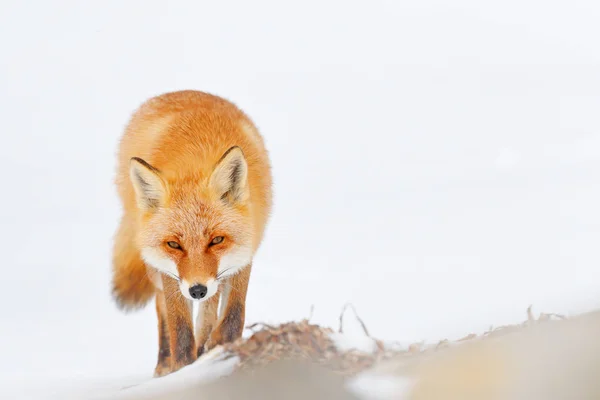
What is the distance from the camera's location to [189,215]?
2537 millimetres

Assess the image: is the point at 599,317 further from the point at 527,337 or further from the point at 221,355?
the point at 221,355

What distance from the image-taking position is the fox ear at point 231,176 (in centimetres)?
258

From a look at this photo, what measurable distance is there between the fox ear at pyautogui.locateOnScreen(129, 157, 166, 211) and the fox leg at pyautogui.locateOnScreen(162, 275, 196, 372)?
0.30 m

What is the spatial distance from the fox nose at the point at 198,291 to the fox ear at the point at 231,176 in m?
0.37

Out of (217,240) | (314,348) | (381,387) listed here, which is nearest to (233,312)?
(217,240)

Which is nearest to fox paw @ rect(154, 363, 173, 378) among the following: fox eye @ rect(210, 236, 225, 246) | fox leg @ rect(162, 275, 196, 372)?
fox leg @ rect(162, 275, 196, 372)

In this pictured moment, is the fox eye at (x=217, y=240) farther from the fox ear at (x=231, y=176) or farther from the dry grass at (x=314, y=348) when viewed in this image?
the dry grass at (x=314, y=348)

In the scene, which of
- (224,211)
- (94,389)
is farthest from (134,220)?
(94,389)

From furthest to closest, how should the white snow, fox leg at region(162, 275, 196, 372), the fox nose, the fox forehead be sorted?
fox leg at region(162, 275, 196, 372)
the fox forehead
the fox nose
the white snow

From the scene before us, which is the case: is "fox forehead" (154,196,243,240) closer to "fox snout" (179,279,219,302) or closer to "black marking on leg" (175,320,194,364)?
"fox snout" (179,279,219,302)

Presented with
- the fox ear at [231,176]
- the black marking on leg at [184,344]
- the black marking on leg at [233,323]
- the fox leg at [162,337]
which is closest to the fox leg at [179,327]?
the black marking on leg at [184,344]

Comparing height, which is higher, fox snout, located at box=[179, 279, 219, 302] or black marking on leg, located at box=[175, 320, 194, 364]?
fox snout, located at box=[179, 279, 219, 302]

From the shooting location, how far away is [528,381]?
200 cm

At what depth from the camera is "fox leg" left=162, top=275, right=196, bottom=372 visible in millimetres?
2750
